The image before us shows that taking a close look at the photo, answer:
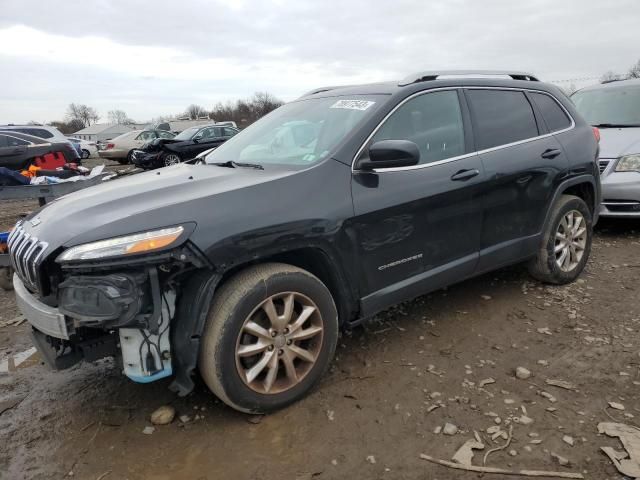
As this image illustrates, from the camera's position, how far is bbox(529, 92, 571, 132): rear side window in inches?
166

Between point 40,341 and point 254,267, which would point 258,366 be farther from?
point 40,341

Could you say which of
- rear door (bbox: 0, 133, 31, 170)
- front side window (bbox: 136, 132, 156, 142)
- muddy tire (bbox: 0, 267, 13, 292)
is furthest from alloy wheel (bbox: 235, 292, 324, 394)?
front side window (bbox: 136, 132, 156, 142)

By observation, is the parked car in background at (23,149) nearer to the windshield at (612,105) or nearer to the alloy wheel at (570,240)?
the windshield at (612,105)

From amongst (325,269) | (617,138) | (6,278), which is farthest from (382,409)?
(617,138)

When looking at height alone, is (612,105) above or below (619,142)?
above

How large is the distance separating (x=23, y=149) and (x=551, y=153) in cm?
1284

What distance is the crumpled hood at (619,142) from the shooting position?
6.09 meters

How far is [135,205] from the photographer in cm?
255

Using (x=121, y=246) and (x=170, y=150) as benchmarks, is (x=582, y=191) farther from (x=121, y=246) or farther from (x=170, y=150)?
(x=170, y=150)

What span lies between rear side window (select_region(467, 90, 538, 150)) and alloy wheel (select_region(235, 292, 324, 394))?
1.85 metres

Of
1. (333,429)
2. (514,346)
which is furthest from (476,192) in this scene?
(333,429)

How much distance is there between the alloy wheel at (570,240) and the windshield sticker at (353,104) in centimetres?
213

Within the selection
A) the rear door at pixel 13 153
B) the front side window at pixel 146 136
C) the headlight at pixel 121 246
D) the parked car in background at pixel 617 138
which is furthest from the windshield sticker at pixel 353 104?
the front side window at pixel 146 136

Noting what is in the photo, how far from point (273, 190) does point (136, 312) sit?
0.93 meters
